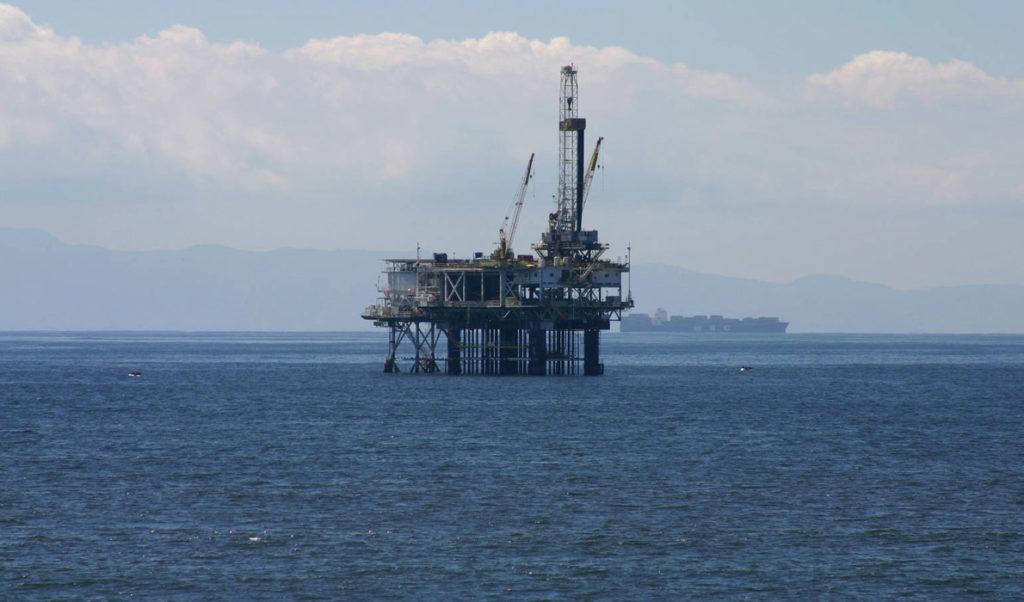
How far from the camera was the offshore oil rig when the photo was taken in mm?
132625

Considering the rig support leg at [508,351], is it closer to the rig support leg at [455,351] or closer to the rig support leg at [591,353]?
the rig support leg at [455,351]

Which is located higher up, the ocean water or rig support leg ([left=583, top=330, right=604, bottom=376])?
rig support leg ([left=583, top=330, right=604, bottom=376])

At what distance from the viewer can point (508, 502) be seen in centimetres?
5606

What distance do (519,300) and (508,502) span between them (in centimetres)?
7742

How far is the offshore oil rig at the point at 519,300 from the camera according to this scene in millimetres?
132625

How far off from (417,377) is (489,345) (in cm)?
1079

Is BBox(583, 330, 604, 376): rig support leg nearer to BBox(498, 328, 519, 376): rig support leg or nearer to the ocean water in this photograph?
BBox(498, 328, 519, 376): rig support leg

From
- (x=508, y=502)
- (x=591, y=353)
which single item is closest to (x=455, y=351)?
(x=591, y=353)

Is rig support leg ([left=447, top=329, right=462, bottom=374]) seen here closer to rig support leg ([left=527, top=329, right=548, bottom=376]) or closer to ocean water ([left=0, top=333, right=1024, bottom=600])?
rig support leg ([left=527, top=329, right=548, bottom=376])

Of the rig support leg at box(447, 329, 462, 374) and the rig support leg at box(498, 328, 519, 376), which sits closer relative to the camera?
the rig support leg at box(498, 328, 519, 376)

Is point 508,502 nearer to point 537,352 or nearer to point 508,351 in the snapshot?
point 537,352

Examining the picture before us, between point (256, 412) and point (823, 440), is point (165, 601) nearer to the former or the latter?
point (823, 440)

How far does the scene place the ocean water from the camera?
4250cm

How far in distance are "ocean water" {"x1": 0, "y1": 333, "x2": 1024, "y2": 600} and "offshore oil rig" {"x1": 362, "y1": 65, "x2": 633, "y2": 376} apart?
80.2ft
